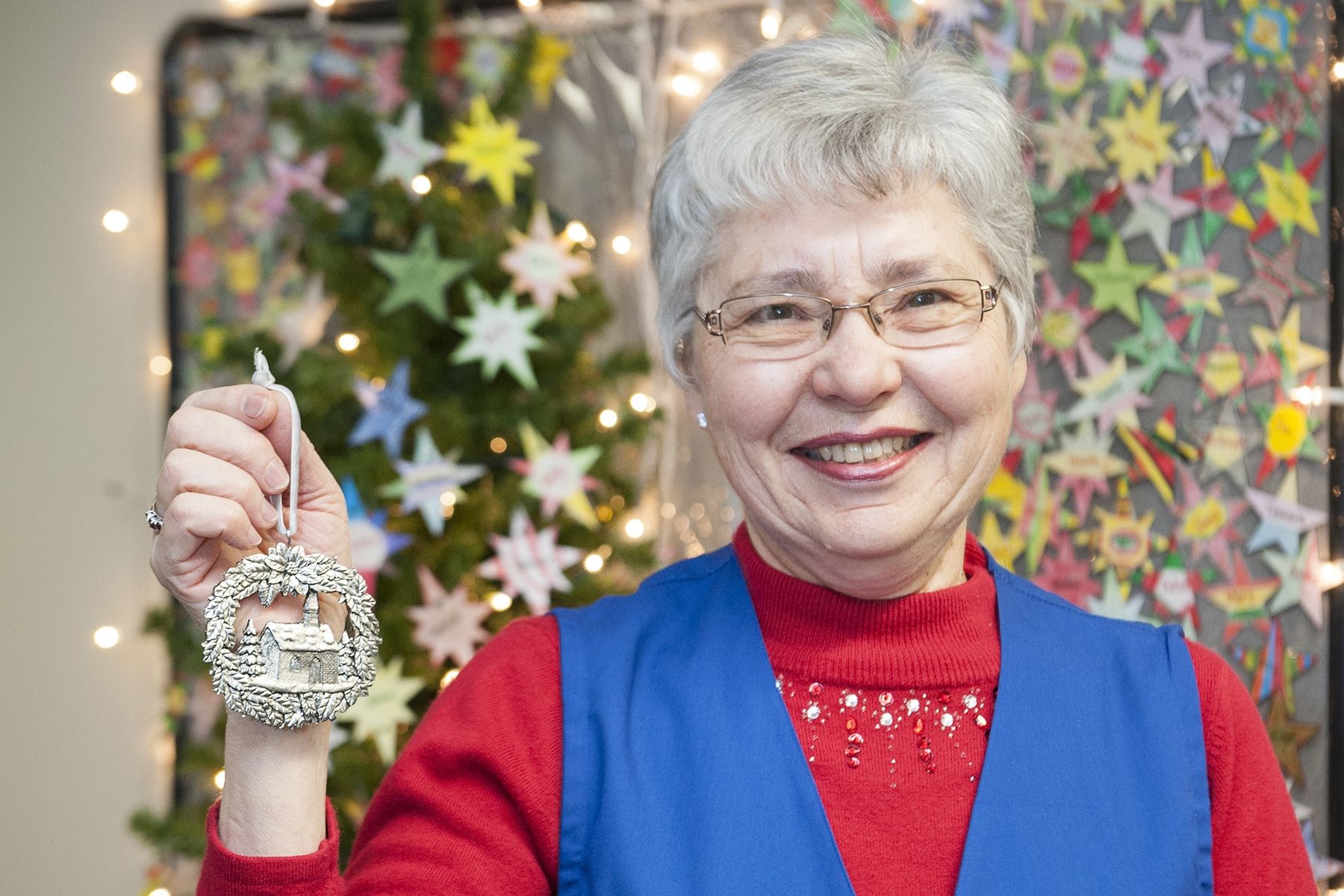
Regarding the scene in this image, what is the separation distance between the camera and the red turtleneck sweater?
3.73ft

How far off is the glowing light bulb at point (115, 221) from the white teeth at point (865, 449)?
7.84ft

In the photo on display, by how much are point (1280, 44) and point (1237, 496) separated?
966 millimetres

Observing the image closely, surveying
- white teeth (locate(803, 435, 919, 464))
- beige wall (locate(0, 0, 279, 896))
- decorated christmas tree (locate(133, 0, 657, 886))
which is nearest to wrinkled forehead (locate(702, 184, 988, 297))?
white teeth (locate(803, 435, 919, 464))

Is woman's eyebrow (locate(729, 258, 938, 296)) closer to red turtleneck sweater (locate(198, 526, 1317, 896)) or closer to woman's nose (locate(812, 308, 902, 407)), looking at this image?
woman's nose (locate(812, 308, 902, 407))

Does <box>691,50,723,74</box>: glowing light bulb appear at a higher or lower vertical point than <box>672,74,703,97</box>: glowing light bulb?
higher

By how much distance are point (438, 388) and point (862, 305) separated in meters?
1.56

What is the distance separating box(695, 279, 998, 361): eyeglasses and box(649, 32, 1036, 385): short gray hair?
0.20ft

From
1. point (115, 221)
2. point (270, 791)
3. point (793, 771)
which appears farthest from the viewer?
point (115, 221)

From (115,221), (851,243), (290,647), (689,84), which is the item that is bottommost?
(290,647)

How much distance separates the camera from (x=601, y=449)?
100 inches

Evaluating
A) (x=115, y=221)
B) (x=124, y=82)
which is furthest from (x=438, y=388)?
(x=124, y=82)

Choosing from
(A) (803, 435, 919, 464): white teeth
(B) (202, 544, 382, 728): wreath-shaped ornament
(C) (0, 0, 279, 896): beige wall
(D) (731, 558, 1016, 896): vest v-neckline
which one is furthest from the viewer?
(C) (0, 0, 279, 896): beige wall

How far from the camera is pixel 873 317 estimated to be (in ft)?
3.93

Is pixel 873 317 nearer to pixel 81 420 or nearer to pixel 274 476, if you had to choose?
pixel 274 476
